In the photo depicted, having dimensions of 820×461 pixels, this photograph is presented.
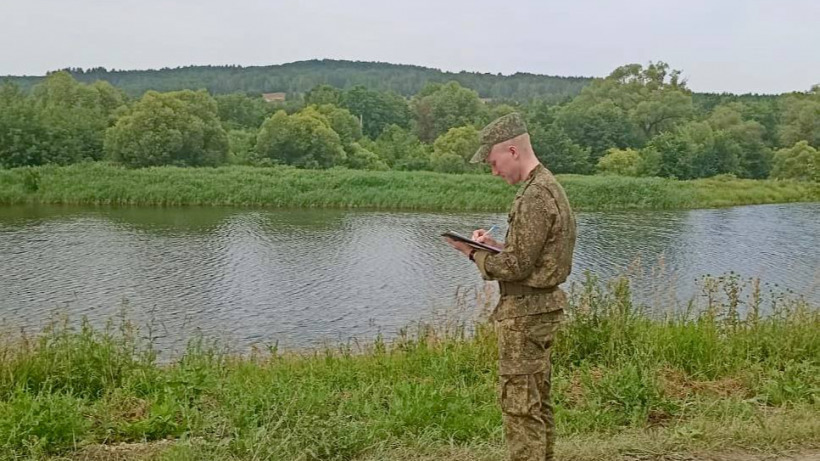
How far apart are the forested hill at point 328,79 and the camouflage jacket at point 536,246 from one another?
4844 inches

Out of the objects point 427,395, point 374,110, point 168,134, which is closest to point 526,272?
point 427,395

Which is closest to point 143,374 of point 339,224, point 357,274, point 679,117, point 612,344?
point 612,344

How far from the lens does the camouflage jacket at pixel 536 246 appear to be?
3.47 meters

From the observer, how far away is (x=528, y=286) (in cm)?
355

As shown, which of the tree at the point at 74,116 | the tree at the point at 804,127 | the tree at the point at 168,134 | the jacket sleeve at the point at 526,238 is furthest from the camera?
the tree at the point at 804,127

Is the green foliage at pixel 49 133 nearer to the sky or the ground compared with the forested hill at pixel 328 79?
nearer to the ground

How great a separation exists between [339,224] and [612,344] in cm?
2378

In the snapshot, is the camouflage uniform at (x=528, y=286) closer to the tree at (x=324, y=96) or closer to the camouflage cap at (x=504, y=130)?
the camouflage cap at (x=504, y=130)

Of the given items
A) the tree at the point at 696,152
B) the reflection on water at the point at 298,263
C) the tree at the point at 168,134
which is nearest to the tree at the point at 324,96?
the tree at the point at 168,134

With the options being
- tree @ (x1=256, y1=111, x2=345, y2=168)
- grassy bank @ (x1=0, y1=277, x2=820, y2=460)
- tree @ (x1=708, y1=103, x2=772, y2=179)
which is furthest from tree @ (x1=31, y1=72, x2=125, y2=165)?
tree @ (x1=708, y1=103, x2=772, y2=179)

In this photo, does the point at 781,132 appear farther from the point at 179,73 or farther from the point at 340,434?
the point at 179,73

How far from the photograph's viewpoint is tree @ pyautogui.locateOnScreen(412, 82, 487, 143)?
7550 centimetres

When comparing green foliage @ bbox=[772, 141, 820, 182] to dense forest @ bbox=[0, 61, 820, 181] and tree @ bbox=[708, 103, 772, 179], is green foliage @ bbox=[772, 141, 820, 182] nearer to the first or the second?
dense forest @ bbox=[0, 61, 820, 181]

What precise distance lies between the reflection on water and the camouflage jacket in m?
5.49
